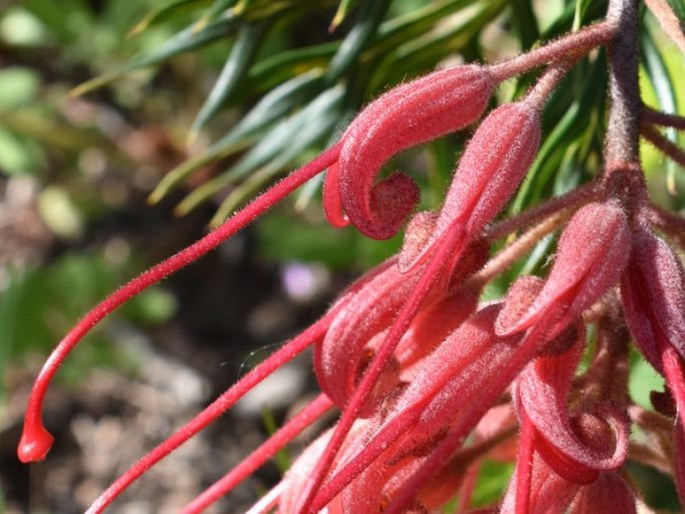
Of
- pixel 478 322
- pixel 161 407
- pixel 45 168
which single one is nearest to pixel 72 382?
pixel 161 407

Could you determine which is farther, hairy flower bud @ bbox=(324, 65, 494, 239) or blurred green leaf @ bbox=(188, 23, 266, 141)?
blurred green leaf @ bbox=(188, 23, 266, 141)

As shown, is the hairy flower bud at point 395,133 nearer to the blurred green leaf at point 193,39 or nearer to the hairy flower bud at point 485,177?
the hairy flower bud at point 485,177

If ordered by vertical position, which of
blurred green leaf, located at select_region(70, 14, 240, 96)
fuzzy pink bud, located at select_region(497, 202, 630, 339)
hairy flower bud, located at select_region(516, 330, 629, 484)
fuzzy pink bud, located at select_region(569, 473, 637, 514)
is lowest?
fuzzy pink bud, located at select_region(569, 473, 637, 514)

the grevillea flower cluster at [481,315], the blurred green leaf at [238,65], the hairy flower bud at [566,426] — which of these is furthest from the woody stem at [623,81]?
the blurred green leaf at [238,65]

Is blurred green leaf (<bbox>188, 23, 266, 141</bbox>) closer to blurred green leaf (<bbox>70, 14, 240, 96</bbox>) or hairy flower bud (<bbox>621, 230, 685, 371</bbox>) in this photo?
blurred green leaf (<bbox>70, 14, 240, 96</bbox>)

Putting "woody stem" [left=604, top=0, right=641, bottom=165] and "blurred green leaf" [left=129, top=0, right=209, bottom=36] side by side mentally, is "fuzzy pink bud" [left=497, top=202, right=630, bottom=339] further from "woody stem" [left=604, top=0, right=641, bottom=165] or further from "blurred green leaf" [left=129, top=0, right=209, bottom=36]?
"blurred green leaf" [left=129, top=0, right=209, bottom=36]

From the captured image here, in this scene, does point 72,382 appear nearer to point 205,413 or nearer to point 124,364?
point 124,364

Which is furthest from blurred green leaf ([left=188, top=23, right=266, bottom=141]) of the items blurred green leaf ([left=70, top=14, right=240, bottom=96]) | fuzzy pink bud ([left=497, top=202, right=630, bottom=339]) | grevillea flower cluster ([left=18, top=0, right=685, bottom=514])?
fuzzy pink bud ([left=497, top=202, right=630, bottom=339])

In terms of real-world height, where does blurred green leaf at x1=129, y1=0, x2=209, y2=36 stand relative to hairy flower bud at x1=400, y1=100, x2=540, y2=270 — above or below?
above
